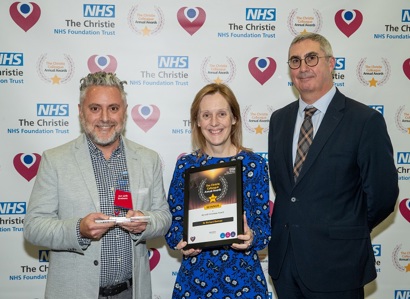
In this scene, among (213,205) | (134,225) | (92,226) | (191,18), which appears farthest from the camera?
(191,18)

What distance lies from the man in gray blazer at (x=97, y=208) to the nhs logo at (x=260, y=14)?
1880 mm

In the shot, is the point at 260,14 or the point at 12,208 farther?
the point at 260,14

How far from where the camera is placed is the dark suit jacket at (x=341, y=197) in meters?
2.62

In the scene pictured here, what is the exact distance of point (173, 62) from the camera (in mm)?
3953

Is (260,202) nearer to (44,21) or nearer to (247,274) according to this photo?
(247,274)

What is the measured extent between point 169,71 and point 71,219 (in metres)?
2.01

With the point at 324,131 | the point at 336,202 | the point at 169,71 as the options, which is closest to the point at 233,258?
the point at 336,202

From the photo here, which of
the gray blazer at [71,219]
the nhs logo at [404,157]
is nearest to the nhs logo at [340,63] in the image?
the nhs logo at [404,157]

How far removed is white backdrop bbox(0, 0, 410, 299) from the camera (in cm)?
384

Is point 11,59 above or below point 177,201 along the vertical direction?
above

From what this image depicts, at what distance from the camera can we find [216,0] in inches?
155

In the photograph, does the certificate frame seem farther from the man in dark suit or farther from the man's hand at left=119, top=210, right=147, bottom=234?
the man in dark suit

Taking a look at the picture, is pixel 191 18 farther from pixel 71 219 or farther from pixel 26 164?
pixel 71 219

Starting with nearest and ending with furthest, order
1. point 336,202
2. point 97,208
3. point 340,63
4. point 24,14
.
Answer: point 97,208, point 336,202, point 24,14, point 340,63
